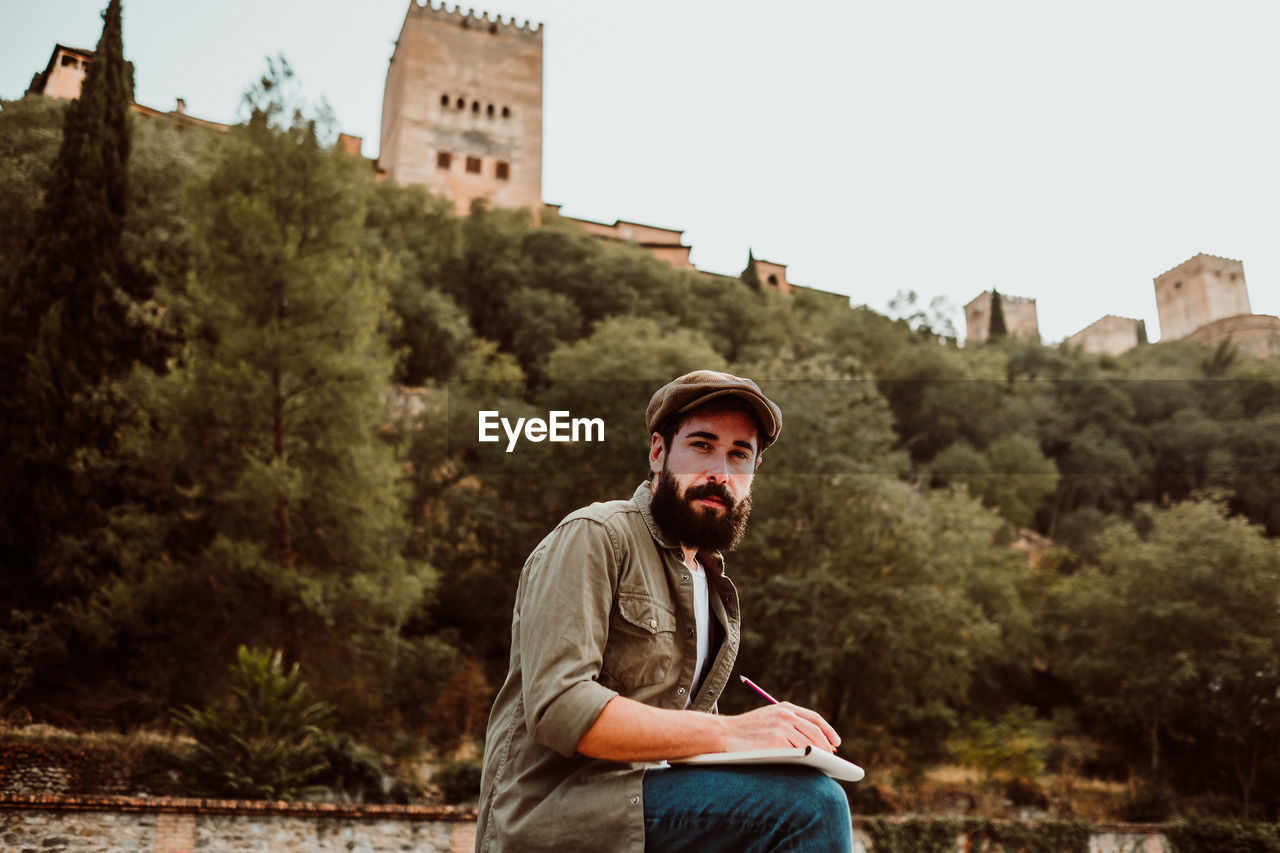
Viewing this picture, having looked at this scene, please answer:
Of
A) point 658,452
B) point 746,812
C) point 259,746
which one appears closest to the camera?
point 746,812

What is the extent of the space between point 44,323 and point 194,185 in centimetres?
336

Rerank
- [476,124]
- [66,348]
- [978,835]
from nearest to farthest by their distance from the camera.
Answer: [978,835]
[66,348]
[476,124]

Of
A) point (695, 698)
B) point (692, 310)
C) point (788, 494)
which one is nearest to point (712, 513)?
point (695, 698)

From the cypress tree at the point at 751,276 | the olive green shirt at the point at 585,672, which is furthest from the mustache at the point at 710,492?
the cypress tree at the point at 751,276

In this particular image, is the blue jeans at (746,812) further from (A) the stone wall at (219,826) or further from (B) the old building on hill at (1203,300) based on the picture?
(B) the old building on hill at (1203,300)

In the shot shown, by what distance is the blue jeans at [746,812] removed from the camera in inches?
67.1

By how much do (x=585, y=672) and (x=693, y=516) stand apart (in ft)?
1.61

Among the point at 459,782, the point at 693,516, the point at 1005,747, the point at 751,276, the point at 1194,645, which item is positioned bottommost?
the point at 1005,747

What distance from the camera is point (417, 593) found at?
14.3 m

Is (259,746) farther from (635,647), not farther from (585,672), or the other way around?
(585,672)

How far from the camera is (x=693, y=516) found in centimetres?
208

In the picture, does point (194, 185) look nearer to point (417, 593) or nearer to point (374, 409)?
point (374, 409)

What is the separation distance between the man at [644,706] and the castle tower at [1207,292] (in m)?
67.8

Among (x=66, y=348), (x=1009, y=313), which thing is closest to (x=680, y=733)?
(x=66, y=348)
